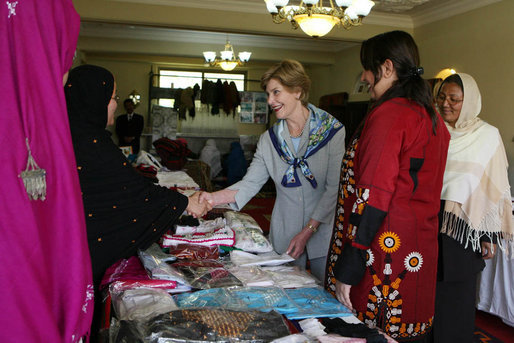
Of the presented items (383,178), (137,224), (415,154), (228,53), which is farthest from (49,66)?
(228,53)

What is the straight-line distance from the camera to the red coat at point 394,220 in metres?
1.47

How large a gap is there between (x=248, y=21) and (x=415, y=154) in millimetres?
5696

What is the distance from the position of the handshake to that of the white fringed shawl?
128 cm

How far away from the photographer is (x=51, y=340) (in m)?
1.00

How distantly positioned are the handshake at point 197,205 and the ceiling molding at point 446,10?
206 inches

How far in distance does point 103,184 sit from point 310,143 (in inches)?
41.7

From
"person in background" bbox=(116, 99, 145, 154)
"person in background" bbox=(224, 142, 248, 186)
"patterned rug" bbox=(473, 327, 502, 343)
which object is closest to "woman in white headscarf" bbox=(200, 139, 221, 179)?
"person in background" bbox=(224, 142, 248, 186)

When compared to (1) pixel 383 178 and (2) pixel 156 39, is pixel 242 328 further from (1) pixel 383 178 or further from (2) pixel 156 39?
(2) pixel 156 39

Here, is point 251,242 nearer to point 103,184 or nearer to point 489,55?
point 103,184

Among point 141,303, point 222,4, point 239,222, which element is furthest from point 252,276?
point 222,4

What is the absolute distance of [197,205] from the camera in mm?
2025

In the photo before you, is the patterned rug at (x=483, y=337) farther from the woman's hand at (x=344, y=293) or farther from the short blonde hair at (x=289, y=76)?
the short blonde hair at (x=289, y=76)

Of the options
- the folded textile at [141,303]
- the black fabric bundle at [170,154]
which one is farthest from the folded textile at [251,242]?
the black fabric bundle at [170,154]

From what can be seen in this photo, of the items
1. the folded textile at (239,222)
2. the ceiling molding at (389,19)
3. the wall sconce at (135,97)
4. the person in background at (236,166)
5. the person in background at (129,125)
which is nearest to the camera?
the folded textile at (239,222)
